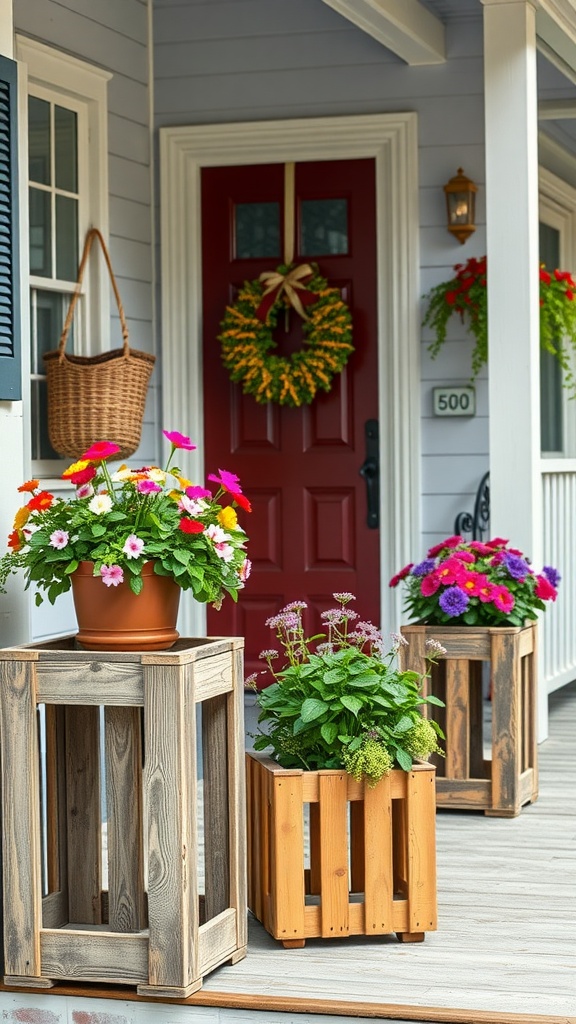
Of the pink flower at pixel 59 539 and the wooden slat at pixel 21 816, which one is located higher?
the pink flower at pixel 59 539

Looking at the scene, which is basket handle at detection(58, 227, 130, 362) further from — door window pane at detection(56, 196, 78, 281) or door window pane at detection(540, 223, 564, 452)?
door window pane at detection(540, 223, 564, 452)

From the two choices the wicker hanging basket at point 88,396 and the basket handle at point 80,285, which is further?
the basket handle at point 80,285

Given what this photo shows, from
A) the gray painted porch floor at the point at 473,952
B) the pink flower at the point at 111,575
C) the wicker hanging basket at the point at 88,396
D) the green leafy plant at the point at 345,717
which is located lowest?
the gray painted porch floor at the point at 473,952

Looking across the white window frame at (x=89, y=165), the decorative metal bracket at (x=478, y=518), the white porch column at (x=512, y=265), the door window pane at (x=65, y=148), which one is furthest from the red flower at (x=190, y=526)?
the decorative metal bracket at (x=478, y=518)

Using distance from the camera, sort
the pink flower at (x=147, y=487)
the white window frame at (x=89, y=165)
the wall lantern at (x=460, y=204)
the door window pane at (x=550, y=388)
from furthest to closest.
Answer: the door window pane at (x=550, y=388) < the wall lantern at (x=460, y=204) < the white window frame at (x=89, y=165) < the pink flower at (x=147, y=487)

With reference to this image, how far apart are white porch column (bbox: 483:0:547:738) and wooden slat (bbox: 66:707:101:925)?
2199 millimetres

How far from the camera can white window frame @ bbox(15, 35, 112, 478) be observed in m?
5.28

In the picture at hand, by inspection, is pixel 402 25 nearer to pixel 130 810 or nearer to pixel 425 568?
pixel 425 568

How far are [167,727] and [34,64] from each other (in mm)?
3261

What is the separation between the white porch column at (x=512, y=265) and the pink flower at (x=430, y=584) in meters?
0.69

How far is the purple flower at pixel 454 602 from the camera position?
13.4 ft

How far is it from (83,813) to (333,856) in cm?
52

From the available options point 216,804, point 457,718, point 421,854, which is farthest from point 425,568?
point 216,804

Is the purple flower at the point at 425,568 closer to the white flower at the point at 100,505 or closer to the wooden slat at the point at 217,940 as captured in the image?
the wooden slat at the point at 217,940
